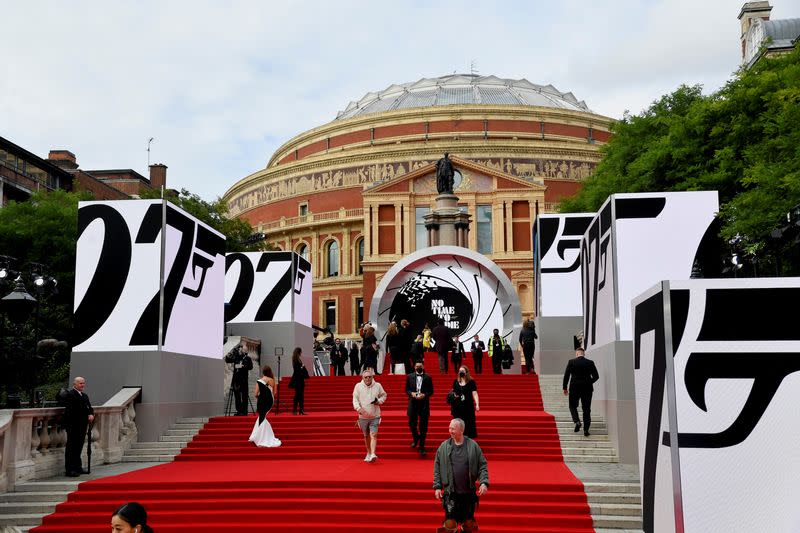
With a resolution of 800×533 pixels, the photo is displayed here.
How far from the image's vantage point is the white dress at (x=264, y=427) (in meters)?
16.3

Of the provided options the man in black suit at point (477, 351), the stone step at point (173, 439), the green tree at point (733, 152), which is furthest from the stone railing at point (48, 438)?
the green tree at point (733, 152)

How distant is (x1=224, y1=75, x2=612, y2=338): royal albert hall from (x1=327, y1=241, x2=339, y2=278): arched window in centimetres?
9

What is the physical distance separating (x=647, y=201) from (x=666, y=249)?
0.95 meters

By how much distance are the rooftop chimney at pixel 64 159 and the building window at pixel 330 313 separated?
23.3 metres

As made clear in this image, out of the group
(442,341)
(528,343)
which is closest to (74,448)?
(442,341)

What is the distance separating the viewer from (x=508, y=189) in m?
64.3

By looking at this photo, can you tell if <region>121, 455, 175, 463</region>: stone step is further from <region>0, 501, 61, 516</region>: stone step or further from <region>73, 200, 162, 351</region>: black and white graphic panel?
<region>0, 501, 61, 516</region>: stone step

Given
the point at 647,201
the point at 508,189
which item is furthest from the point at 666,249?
the point at 508,189

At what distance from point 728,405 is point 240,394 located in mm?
14346

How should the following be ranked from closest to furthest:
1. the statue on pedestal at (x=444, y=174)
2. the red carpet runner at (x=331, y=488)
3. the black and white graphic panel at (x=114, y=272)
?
the red carpet runner at (x=331, y=488), the black and white graphic panel at (x=114, y=272), the statue on pedestal at (x=444, y=174)

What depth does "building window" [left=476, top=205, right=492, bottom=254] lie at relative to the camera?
64.4 m

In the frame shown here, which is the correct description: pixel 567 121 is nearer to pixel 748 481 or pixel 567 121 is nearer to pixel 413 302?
pixel 413 302

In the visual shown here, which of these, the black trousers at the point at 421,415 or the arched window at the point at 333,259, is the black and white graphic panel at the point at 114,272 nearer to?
the black trousers at the point at 421,415

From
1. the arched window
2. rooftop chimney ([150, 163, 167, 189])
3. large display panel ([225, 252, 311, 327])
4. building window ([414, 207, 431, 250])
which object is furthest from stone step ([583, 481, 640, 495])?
rooftop chimney ([150, 163, 167, 189])
